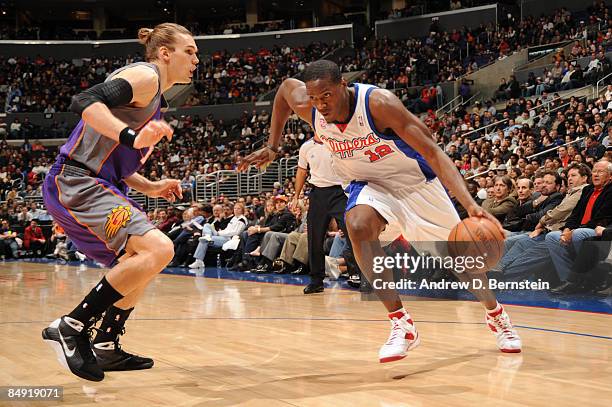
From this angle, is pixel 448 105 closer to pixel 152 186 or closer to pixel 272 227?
pixel 272 227

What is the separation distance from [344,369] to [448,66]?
72.7ft

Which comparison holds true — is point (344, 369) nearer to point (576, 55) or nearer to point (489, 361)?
point (489, 361)

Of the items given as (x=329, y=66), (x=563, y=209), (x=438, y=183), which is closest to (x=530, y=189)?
(x=563, y=209)

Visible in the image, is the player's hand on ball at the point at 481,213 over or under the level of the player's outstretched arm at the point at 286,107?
under

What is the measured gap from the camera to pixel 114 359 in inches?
133

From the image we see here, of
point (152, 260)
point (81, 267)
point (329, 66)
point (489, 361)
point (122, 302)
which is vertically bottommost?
point (81, 267)

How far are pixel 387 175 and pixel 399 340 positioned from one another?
93 centimetres

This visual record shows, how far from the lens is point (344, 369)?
11.0ft

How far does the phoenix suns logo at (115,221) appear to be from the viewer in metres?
3.01

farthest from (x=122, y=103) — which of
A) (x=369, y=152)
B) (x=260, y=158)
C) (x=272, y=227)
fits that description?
(x=272, y=227)

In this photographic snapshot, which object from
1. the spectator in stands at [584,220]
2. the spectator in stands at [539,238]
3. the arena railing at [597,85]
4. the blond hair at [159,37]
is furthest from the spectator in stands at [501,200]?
the arena railing at [597,85]

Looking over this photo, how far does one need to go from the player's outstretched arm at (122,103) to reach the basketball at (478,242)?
157cm

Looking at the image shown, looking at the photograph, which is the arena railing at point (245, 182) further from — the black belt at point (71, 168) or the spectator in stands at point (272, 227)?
the black belt at point (71, 168)

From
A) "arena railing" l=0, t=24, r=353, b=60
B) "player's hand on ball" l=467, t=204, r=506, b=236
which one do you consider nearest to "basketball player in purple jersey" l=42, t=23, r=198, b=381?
"player's hand on ball" l=467, t=204, r=506, b=236
